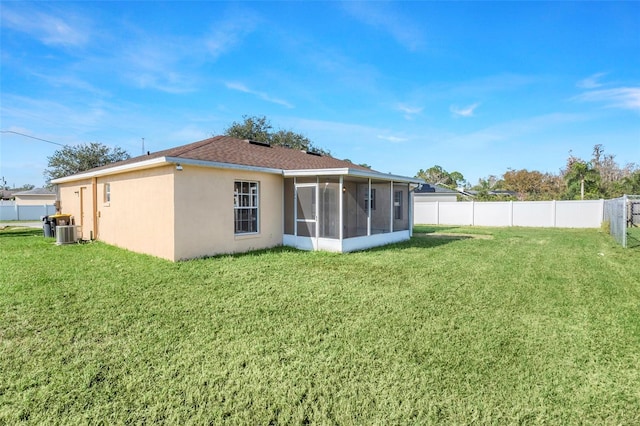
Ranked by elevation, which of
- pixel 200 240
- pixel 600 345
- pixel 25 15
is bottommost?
pixel 600 345

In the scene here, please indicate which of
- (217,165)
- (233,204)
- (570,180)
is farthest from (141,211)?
(570,180)

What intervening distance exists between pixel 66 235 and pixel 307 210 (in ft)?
29.2

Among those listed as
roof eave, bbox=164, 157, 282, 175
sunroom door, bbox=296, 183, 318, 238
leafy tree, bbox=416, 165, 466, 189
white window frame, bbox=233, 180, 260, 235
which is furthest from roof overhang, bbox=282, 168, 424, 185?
leafy tree, bbox=416, 165, 466, 189

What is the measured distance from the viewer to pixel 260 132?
32.0 m

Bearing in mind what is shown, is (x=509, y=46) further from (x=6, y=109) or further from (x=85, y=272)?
(x=6, y=109)

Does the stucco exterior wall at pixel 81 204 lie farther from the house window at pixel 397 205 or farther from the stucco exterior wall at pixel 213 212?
the house window at pixel 397 205

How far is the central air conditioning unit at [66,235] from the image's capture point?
1170cm

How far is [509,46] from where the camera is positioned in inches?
522

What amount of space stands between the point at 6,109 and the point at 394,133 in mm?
25731

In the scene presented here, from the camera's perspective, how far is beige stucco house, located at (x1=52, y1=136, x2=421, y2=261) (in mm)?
8758

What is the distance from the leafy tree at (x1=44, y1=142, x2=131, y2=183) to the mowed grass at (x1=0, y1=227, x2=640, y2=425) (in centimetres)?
2903

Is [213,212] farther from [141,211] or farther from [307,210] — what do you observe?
[307,210]

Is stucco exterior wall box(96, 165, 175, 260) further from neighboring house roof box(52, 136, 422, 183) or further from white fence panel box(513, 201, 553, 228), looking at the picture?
white fence panel box(513, 201, 553, 228)

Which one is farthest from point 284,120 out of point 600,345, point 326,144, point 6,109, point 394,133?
point 600,345
